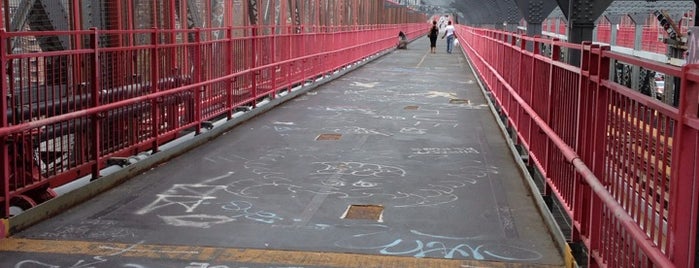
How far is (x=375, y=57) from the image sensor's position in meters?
37.2

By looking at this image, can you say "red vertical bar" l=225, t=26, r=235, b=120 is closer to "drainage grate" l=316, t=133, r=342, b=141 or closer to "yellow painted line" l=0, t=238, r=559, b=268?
"drainage grate" l=316, t=133, r=342, b=141

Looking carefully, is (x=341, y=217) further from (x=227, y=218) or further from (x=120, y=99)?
(x=120, y=99)

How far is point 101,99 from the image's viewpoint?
25.5 ft

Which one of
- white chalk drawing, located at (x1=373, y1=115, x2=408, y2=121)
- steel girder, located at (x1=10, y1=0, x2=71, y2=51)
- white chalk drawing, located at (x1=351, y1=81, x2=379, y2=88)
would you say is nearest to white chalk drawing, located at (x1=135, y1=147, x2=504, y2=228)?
steel girder, located at (x1=10, y1=0, x2=71, y2=51)

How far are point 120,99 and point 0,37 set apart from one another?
247 cm

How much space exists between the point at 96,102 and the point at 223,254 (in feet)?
8.95

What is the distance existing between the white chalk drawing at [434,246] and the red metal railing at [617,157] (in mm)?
480

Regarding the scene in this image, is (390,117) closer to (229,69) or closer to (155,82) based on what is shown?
(229,69)

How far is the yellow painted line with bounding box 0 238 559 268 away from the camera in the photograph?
211 inches

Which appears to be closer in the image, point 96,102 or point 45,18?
point 96,102

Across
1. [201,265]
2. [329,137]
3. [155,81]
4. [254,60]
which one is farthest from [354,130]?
[201,265]

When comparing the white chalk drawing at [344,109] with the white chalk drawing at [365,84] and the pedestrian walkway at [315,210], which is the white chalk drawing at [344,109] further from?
the white chalk drawing at [365,84]

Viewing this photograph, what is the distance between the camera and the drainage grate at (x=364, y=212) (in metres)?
6.65

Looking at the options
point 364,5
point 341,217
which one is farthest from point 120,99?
point 364,5
